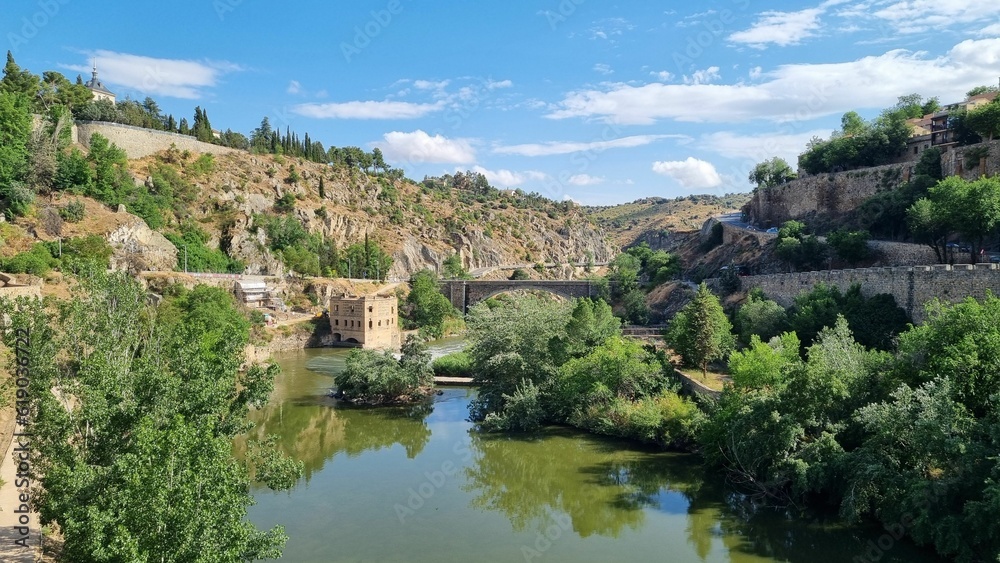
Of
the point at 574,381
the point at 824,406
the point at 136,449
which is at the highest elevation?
the point at 136,449

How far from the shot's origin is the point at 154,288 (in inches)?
1800

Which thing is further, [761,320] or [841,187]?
[841,187]

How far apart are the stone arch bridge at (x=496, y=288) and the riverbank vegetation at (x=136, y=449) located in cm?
5451

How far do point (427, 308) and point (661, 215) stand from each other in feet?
374

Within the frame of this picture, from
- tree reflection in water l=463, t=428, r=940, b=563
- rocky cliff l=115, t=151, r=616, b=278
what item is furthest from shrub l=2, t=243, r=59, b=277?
tree reflection in water l=463, t=428, r=940, b=563

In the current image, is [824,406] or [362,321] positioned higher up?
[824,406]

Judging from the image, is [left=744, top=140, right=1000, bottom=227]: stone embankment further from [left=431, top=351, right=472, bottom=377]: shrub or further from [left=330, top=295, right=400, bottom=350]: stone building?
[left=330, top=295, right=400, bottom=350]: stone building

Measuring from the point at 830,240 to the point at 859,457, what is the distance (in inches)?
1118

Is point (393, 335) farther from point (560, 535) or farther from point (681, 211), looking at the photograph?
point (681, 211)

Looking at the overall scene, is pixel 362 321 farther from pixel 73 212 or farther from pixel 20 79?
pixel 20 79

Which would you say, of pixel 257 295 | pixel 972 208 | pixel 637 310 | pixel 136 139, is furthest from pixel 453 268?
pixel 972 208

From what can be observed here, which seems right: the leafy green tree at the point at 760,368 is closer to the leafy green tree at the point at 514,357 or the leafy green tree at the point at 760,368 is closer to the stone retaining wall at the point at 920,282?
the stone retaining wall at the point at 920,282

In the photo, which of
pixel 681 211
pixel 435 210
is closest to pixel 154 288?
pixel 435 210

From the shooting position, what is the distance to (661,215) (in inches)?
6442
